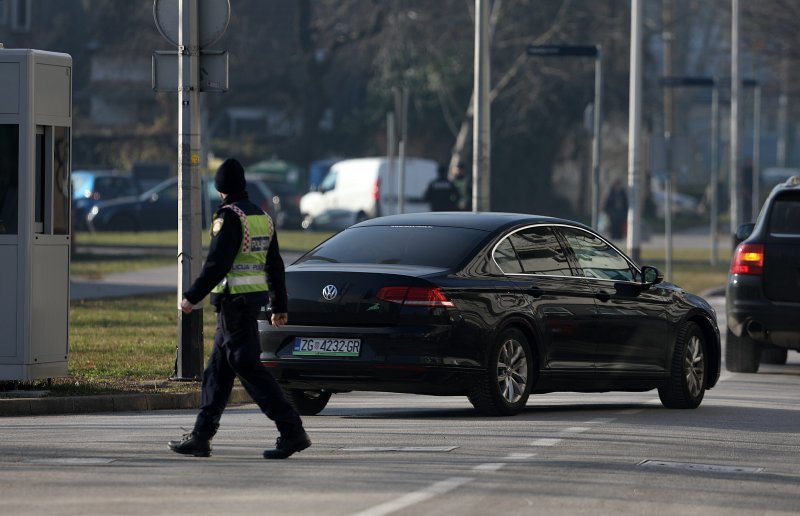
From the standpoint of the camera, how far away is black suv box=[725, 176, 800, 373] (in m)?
17.1

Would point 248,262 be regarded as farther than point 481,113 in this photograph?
No

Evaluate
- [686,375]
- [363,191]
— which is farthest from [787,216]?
[363,191]

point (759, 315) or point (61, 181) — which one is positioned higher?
point (61, 181)

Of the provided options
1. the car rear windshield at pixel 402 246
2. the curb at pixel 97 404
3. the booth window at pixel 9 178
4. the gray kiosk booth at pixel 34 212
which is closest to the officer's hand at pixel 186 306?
the car rear windshield at pixel 402 246

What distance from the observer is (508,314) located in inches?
497

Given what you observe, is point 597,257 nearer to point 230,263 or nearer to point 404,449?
point 404,449

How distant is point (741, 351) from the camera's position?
17891mm

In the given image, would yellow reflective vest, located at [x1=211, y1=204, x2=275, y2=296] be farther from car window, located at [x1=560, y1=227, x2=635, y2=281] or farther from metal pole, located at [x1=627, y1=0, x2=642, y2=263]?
metal pole, located at [x1=627, y1=0, x2=642, y2=263]

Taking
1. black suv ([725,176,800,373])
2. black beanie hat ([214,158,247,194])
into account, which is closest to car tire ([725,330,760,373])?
black suv ([725,176,800,373])

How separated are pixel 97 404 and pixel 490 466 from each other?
163 inches

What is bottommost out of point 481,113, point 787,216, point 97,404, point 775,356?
point 775,356

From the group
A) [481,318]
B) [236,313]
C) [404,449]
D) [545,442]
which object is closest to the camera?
[236,313]

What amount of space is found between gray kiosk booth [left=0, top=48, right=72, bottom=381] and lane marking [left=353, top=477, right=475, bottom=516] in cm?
497

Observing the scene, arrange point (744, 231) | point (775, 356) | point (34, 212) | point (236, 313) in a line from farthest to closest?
1. point (775, 356)
2. point (744, 231)
3. point (34, 212)
4. point (236, 313)
